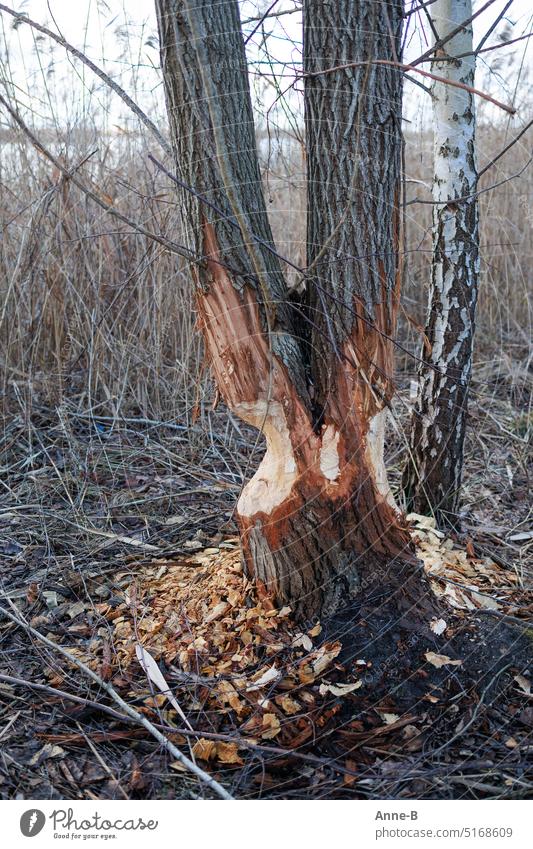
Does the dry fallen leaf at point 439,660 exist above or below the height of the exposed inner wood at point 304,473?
below

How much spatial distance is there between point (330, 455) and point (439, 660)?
1.64 feet

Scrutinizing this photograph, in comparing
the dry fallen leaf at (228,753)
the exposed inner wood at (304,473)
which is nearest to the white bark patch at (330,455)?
the exposed inner wood at (304,473)

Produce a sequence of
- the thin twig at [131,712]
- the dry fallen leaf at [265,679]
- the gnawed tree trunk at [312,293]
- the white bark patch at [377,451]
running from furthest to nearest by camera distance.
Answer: the white bark patch at [377,451] → the dry fallen leaf at [265,679] → the gnawed tree trunk at [312,293] → the thin twig at [131,712]

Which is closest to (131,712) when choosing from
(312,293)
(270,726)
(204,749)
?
(204,749)

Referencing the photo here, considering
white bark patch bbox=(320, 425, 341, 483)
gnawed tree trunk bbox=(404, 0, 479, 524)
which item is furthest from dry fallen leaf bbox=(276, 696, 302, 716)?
gnawed tree trunk bbox=(404, 0, 479, 524)

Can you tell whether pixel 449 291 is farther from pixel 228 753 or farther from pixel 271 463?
pixel 228 753

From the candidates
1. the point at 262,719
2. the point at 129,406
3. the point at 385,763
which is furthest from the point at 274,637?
the point at 129,406

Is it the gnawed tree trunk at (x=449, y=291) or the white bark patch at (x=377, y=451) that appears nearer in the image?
the white bark patch at (x=377, y=451)

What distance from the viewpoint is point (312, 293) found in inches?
61.1

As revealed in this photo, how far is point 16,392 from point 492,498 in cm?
178

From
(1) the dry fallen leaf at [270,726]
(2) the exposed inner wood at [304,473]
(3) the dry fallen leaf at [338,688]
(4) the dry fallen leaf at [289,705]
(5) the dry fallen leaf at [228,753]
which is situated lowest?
(5) the dry fallen leaf at [228,753]

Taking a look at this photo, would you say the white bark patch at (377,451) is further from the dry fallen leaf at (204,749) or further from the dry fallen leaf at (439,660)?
the dry fallen leaf at (204,749)

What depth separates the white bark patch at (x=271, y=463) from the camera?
1.56m

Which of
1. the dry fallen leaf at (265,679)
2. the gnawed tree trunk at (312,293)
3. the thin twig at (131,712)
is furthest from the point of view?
the dry fallen leaf at (265,679)
